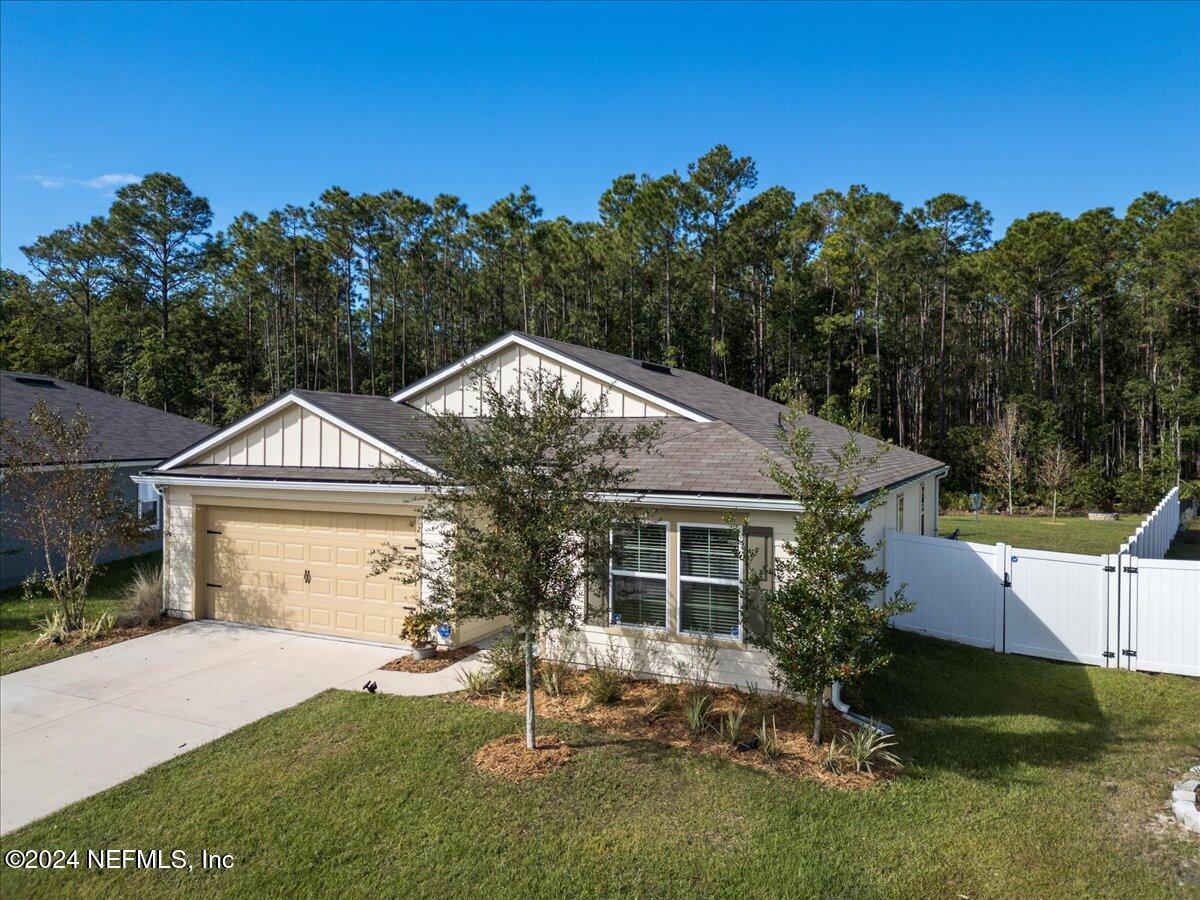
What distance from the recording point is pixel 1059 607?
9734 mm

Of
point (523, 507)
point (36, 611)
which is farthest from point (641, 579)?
point (36, 611)

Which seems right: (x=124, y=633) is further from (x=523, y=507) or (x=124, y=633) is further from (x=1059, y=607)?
(x=1059, y=607)

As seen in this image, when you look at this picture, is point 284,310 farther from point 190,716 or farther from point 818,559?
point 818,559

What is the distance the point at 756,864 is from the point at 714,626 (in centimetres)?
375

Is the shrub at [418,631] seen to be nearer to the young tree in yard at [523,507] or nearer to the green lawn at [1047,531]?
the young tree in yard at [523,507]

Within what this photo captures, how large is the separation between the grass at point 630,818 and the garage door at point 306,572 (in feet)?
10.6

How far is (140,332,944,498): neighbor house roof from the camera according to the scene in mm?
8820

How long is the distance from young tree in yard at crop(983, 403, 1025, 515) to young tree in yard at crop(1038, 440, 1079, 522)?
1051 mm

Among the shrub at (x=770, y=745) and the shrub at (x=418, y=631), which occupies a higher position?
the shrub at (x=418, y=631)

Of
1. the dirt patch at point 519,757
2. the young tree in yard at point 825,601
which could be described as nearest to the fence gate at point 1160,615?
the young tree in yard at point 825,601

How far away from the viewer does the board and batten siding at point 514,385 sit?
12336mm

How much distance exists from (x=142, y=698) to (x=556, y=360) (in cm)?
827

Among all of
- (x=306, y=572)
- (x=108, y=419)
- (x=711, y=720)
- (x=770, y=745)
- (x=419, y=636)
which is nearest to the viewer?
(x=770, y=745)

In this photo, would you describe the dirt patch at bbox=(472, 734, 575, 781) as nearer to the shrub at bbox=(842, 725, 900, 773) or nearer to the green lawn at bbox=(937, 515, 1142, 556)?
the shrub at bbox=(842, 725, 900, 773)
